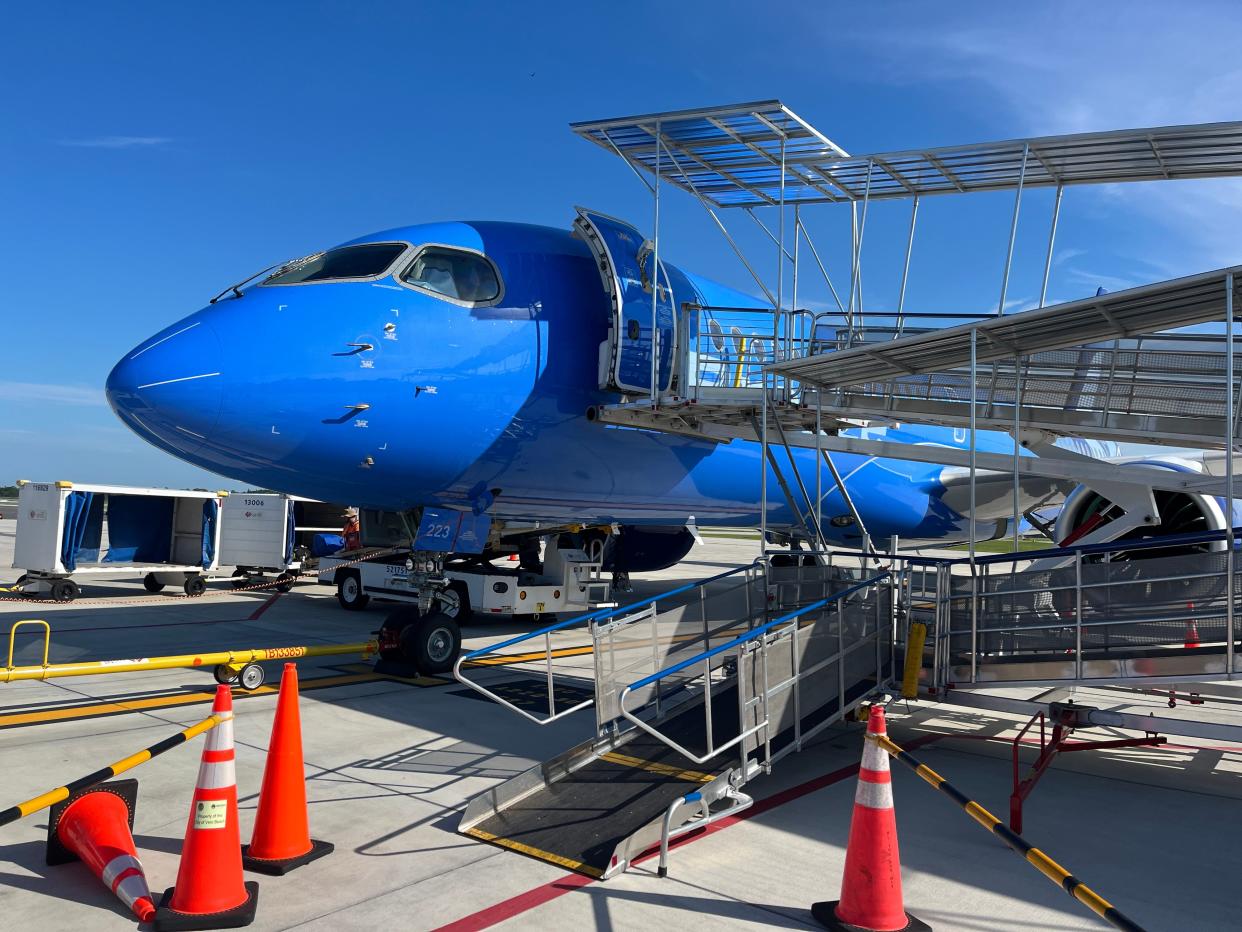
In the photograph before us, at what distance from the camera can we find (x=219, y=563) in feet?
62.9

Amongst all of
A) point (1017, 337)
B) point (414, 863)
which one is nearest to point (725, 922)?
point (414, 863)

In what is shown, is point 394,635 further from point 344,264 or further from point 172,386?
point 344,264

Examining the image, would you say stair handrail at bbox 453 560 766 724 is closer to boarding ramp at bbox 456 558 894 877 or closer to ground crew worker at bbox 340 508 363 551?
boarding ramp at bbox 456 558 894 877

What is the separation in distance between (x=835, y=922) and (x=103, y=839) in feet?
10.3

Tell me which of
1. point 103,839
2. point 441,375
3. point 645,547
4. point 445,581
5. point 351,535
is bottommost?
point 103,839

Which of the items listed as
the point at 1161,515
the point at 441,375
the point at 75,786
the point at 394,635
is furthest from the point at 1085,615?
the point at 394,635

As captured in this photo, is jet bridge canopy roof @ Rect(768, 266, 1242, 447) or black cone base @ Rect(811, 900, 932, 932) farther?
jet bridge canopy roof @ Rect(768, 266, 1242, 447)

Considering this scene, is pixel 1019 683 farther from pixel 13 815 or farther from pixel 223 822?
pixel 13 815

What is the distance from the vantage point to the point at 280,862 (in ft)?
14.9

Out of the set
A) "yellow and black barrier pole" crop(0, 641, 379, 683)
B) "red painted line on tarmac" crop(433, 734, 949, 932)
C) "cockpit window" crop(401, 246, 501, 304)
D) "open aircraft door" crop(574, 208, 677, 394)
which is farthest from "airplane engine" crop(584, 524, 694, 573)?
"red painted line on tarmac" crop(433, 734, 949, 932)

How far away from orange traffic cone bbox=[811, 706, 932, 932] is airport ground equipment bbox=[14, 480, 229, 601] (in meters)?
16.3

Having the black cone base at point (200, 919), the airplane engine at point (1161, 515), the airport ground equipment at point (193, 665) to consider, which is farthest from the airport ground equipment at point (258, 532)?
the black cone base at point (200, 919)

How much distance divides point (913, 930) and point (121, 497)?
18.2 m

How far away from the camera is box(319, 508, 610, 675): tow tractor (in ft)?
32.2
